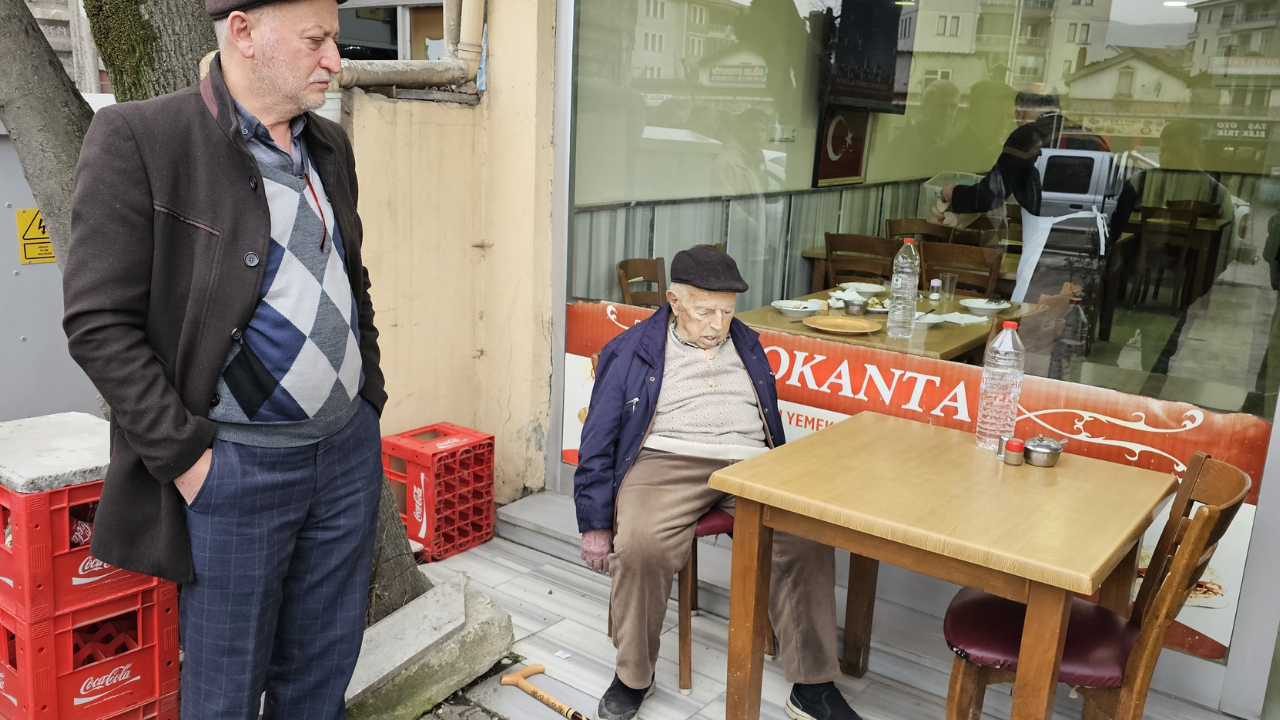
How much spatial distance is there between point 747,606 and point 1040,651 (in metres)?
0.77

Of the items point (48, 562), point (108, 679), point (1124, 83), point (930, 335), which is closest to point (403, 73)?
point (930, 335)

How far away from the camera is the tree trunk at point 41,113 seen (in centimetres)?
251

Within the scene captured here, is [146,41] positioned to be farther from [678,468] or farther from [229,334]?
[678,468]

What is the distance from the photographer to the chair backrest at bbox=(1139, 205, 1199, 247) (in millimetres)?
3068

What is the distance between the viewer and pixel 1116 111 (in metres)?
3.29

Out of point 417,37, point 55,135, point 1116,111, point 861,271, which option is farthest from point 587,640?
point 417,37

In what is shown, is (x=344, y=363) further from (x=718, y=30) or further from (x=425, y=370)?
(x=718, y=30)

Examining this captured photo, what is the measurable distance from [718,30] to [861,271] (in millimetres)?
1246

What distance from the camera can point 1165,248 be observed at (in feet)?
10.3

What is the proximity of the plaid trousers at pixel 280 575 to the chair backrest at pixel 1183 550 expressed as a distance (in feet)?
5.87

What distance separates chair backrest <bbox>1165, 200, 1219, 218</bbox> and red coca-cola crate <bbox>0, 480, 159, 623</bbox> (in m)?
3.20

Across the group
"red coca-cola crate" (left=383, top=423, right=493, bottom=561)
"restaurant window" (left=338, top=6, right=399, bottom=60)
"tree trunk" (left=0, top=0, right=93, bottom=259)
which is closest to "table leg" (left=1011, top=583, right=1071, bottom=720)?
"red coca-cola crate" (left=383, top=423, right=493, bottom=561)

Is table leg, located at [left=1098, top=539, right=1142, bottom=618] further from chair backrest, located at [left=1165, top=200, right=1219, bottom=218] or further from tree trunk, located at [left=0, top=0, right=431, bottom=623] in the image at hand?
tree trunk, located at [left=0, top=0, right=431, bottom=623]

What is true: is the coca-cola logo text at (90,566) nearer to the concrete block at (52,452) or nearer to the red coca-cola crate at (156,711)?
the concrete block at (52,452)
